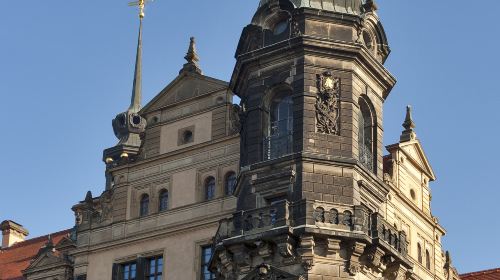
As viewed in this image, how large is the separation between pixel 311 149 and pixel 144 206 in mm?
10021

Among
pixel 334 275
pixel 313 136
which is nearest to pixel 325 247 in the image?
pixel 334 275

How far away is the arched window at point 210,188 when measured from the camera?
45938mm

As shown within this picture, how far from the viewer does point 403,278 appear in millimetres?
40594

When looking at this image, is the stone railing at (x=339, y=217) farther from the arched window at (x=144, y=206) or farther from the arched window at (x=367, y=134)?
the arched window at (x=144, y=206)

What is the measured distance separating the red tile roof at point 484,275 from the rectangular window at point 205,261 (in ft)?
49.3

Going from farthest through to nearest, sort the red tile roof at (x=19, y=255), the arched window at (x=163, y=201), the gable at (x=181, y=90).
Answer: the red tile roof at (x=19, y=255), the gable at (x=181, y=90), the arched window at (x=163, y=201)

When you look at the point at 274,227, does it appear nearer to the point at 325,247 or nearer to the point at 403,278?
the point at 325,247

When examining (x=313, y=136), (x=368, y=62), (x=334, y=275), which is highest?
(x=368, y=62)

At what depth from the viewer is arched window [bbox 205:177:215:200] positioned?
45938 millimetres

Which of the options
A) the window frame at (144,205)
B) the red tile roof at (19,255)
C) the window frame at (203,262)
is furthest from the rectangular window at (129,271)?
the red tile roof at (19,255)

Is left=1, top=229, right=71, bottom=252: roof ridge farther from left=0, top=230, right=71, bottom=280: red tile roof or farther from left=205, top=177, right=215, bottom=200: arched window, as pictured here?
left=205, top=177, right=215, bottom=200: arched window

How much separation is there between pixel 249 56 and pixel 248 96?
124 cm

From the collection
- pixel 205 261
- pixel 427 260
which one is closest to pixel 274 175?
pixel 205 261

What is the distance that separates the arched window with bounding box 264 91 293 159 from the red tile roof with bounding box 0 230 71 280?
56.9 ft
